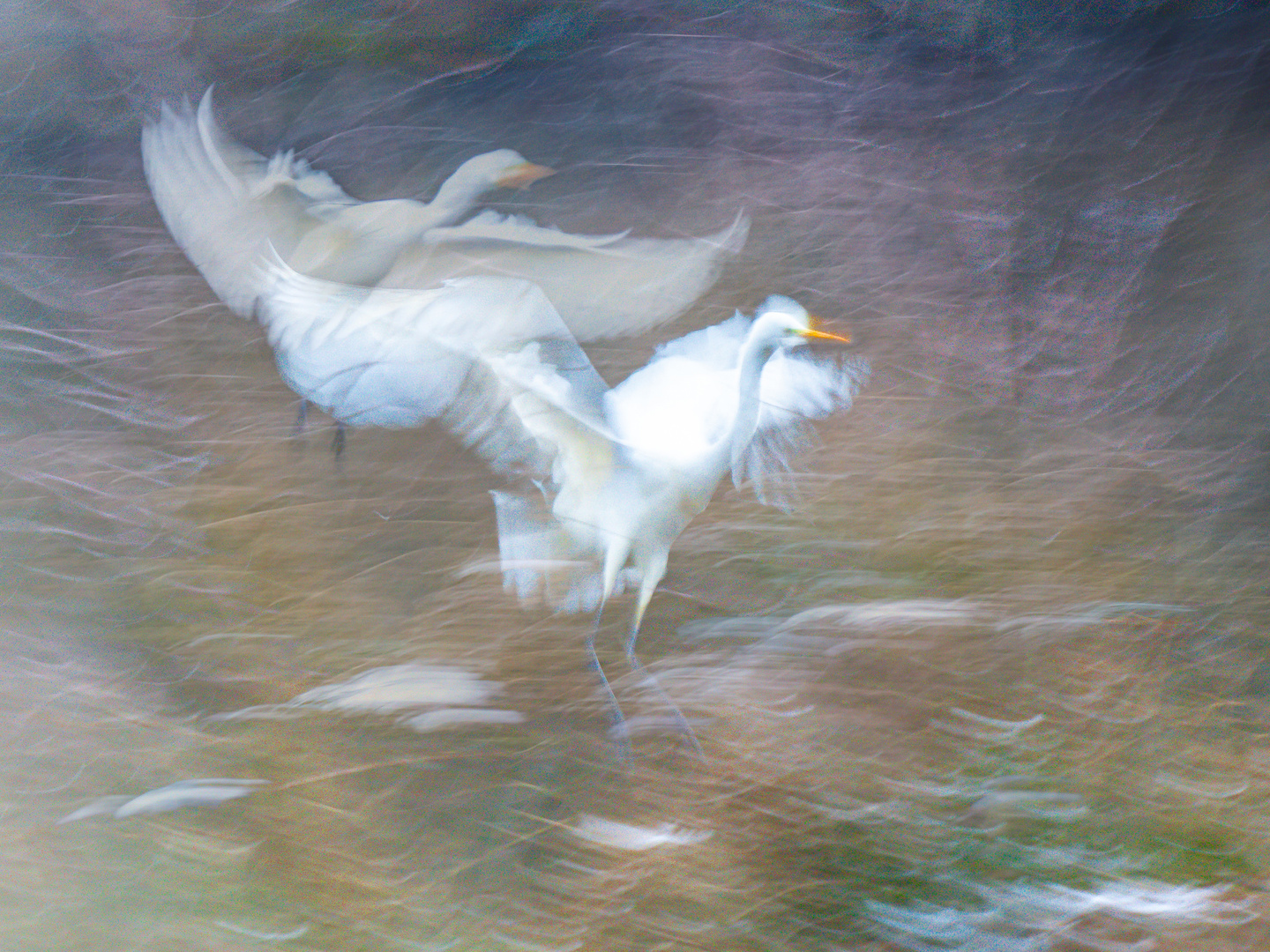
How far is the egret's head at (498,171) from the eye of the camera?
826mm

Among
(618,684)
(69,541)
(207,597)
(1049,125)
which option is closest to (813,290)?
(1049,125)

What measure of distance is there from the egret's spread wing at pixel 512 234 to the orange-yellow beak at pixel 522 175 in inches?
1.4

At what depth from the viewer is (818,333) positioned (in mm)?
831

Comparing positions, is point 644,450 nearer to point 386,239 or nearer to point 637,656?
point 637,656

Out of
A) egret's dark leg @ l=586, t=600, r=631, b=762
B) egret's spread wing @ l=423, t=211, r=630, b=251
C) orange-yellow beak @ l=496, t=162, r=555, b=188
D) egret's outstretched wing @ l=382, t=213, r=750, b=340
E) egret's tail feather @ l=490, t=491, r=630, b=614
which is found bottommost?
egret's dark leg @ l=586, t=600, r=631, b=762

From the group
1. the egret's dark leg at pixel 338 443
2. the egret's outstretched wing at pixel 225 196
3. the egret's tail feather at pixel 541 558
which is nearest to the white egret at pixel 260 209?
the egret's outstretched wing at pixel 225 196

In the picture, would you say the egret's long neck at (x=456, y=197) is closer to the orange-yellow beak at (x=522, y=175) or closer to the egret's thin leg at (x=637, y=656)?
the orange-yellow beak at (x=522, y=175)

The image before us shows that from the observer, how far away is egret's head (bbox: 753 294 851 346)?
0.81 metres

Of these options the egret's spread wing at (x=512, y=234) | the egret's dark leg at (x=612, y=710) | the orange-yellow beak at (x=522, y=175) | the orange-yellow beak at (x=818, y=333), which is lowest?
the egret's dark leg at (x=612, y=710)

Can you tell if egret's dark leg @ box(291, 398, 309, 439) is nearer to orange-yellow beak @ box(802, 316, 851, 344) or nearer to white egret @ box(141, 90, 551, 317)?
white egret @ box(141, 90, 551, 317)

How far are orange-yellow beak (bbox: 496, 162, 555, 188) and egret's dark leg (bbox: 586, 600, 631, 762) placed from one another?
425mm

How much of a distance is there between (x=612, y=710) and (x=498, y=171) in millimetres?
545

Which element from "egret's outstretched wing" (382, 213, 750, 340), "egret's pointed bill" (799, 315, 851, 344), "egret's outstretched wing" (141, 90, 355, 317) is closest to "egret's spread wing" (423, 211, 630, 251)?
"egret's outstretched wing" (382, 213, 750, 340)

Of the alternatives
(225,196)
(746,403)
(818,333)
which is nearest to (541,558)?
(746,403)
